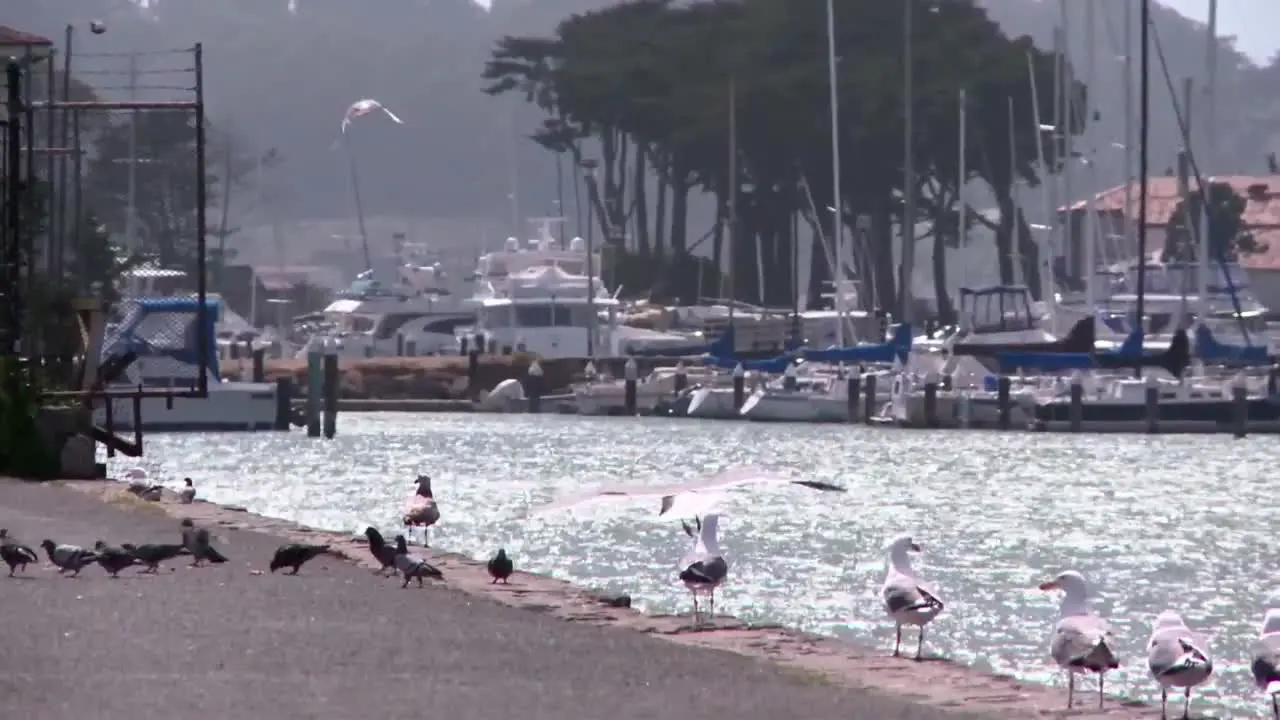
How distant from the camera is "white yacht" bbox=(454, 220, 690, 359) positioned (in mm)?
82938

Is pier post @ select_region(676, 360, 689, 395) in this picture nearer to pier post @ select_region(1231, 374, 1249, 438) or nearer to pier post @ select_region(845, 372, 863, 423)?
pier post @ select_region(845, 372, 863, 423)

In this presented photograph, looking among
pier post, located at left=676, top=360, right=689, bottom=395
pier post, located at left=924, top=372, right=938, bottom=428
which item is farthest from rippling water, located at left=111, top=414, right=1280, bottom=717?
pier post, located at left=676, top=360, right=689, bottom=395

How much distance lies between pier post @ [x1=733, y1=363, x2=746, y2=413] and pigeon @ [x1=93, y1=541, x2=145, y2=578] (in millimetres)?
52076

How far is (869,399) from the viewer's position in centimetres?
6644

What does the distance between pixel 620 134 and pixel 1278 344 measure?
44885mm

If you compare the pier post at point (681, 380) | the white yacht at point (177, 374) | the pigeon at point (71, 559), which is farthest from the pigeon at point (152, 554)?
the pier post at point (681, 380)

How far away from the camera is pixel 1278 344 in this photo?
7031cm

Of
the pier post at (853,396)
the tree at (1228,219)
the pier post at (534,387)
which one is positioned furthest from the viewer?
the tree at (1228,219)

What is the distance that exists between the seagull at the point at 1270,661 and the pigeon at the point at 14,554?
24.9ft

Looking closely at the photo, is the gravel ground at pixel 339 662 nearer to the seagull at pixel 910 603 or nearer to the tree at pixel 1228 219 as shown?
the seagull at pixel 910 603

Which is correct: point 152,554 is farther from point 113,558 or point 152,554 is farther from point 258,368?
point 258,368

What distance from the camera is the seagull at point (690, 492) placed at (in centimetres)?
1885

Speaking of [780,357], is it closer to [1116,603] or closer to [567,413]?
[567,413]

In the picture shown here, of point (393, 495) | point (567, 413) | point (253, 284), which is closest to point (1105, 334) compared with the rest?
point (567, 413)
